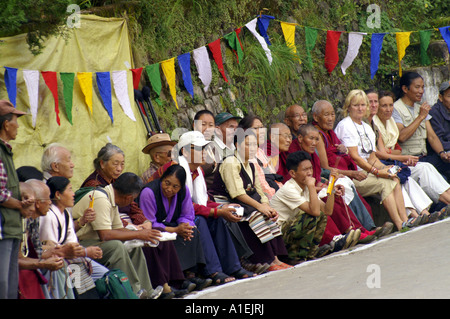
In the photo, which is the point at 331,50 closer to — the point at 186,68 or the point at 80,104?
the point at 186,68

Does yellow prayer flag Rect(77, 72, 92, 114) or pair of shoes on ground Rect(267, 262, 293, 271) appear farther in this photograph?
yellow prayer flag Rect(77, 72, 92, 114)

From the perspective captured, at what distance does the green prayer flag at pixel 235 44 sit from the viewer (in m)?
10.3

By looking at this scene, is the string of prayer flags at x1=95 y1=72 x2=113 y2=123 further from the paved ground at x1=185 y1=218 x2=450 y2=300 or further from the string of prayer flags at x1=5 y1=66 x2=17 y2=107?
the paved ground at x1=185 y1=218 x2=450 y2=300

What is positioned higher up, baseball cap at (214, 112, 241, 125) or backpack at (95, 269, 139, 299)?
baseball cap at (214, 112, 241, 125)

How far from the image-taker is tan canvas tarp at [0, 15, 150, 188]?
7344 millimetres

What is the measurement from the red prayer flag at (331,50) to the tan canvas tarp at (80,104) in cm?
434

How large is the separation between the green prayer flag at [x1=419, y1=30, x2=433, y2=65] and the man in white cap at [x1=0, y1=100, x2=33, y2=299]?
355 inches

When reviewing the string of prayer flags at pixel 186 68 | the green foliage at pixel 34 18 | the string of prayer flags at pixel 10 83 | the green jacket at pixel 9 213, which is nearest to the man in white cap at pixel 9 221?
the green jacket at pixel 9 213

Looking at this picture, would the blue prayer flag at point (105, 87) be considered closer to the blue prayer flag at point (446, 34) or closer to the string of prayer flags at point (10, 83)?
the string of prayer flags at point (10, 83)

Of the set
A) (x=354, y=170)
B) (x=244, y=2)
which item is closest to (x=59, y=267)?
(x=354, y=170)

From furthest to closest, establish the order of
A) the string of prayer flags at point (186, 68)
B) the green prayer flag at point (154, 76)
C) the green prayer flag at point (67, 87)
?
the string of prayer flags at point (186, 68) < the green prayer flag at point (154, 76) < the green prayer flag at point (67, 87)

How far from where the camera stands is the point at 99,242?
237 inches

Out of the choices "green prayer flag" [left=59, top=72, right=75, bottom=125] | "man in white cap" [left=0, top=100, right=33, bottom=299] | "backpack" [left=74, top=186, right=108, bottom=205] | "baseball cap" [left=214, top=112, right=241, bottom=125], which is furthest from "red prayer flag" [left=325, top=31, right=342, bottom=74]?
"man in white cap" [left=0, top=100, right=33, bottom=299]

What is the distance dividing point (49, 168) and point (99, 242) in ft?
2.52
